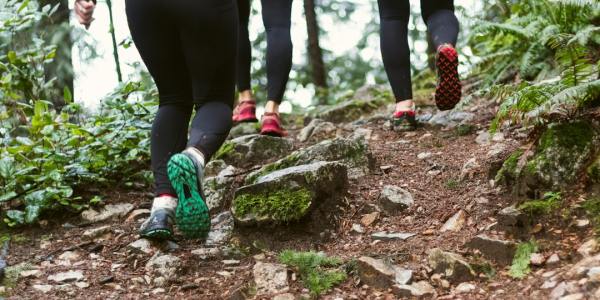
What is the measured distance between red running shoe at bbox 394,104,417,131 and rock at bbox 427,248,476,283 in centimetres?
213

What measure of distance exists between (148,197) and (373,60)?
12.8 metres

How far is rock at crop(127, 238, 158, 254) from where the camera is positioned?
2.99m

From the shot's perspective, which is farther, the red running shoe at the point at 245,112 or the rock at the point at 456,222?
the red running shoe at the point at 245,112

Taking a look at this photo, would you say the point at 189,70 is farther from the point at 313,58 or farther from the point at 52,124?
the point at 313,58

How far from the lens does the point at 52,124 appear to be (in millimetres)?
4008

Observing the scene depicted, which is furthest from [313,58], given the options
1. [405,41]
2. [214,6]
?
[214,6]

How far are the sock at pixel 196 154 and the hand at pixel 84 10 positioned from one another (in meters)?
0.88

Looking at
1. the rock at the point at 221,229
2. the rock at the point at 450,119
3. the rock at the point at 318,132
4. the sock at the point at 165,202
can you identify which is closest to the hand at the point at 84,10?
the sock at the point at 165,202

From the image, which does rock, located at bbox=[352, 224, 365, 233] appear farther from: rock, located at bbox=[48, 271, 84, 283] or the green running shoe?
rock, located at bbox=[48, 271, 84, 283]

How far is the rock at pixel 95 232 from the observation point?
11.3ft

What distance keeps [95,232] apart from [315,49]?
8437mm

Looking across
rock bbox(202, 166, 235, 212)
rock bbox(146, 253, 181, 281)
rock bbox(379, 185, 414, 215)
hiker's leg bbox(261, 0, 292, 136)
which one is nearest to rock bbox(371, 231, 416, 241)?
rock bbox(379, 185, 414, 215)

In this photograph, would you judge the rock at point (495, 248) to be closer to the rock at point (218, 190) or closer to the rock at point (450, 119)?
the rock at point (218, 190)


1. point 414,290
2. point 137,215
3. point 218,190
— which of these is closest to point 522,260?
point 414,290
